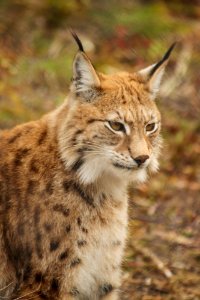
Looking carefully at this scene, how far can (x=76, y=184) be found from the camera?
5.20 m

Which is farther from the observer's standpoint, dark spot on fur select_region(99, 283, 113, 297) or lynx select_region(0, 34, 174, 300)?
dark spot on fur select_region(99, 283, 113, 297)

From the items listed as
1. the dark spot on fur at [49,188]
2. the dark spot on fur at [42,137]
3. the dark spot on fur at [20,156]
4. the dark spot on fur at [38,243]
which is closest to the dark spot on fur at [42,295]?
the dark spot on fur at [38,243]

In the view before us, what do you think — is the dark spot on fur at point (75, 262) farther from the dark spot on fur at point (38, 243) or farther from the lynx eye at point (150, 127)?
the lynx eye at point (150, 127)

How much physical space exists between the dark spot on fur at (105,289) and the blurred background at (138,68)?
0.58 meters

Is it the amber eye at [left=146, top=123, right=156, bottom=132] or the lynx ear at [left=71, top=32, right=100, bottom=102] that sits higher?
the lynx ear at [left=71, top=32, right=100, bottom=102]

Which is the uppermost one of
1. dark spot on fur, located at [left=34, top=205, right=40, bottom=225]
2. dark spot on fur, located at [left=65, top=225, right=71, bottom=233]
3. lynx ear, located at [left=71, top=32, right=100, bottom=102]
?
lynx ear, located at [left=71, top=32, right=100, bottom=102]

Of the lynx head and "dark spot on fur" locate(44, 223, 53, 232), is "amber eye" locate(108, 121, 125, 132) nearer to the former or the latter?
the lynx head

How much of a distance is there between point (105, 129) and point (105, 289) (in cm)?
Result: 115

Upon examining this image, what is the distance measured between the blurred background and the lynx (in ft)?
2.38

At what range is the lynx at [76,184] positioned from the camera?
199 inches

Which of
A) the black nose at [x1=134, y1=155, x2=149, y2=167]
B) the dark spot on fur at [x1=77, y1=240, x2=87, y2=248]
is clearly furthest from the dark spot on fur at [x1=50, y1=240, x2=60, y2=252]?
the black nose at [x1=134, y1=155, x2=149, y2=167]

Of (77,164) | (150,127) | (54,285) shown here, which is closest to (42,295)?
(54,285)

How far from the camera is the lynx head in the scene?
16.4 feet

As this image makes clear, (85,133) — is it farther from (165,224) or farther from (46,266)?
(165,224)
